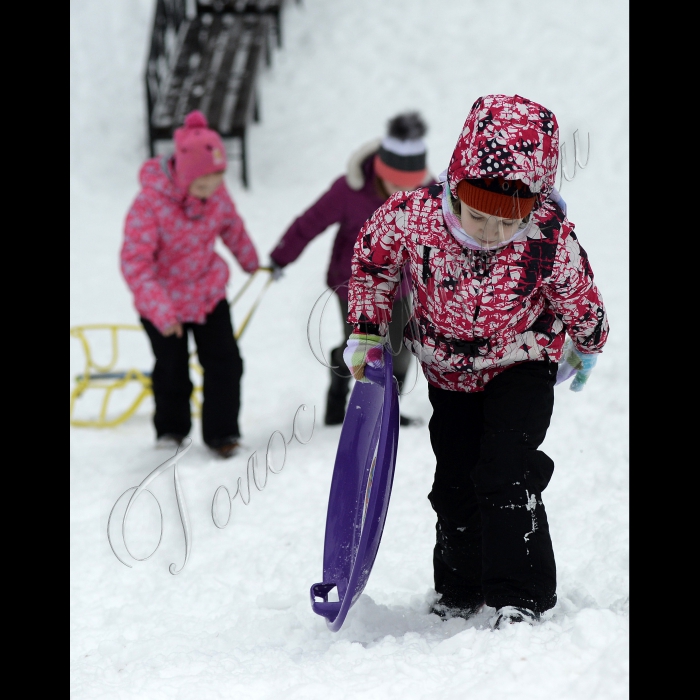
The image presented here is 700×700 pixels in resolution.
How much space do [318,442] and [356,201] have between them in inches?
43.9

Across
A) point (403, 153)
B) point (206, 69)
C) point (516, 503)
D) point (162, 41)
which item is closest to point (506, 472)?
point (516, 503)

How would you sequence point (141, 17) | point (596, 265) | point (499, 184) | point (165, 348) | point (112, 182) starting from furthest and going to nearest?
point (141, 17), point (112, 182), point (596, 265), point (165, 348), point (499, 184)

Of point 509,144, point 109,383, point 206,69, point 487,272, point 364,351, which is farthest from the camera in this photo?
point 206,69

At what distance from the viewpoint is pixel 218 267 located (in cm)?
404

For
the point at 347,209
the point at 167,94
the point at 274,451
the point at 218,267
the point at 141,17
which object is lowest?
the point at 274,451

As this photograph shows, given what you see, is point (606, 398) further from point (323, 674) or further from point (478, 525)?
point (323, 674)

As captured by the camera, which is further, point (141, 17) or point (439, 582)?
point (141, 17)

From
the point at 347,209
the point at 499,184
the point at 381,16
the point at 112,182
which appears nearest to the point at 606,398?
the point at 347,209

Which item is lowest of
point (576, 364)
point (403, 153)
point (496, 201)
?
point (576, 364)

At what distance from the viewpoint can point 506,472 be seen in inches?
84.7

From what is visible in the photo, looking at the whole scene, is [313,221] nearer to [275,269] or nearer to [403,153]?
[275,269]

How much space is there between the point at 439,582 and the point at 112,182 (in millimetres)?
6038

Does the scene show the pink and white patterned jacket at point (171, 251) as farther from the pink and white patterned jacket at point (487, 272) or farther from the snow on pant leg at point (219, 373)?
the pink and white patterned jacket at point (487, 272)

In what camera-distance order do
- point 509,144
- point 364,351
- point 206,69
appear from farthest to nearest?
point 206,69 < point 364,351 < point 509,144
